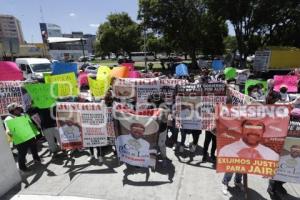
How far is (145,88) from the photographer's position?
28.9ft

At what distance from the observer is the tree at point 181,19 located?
34094 millimetres

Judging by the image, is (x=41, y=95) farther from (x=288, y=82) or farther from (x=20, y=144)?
(x=288, y=82)

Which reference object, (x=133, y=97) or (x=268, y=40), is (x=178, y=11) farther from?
(x=133, y=97)

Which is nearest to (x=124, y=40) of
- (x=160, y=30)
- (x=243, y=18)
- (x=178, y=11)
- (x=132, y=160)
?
(x=160, y=30)

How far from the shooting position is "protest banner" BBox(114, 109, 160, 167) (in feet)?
19.5

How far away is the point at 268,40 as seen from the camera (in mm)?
36844

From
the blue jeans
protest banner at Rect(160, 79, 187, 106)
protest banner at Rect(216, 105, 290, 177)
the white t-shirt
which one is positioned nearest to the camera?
protest banner at Rect(216, 105, 290, 177)

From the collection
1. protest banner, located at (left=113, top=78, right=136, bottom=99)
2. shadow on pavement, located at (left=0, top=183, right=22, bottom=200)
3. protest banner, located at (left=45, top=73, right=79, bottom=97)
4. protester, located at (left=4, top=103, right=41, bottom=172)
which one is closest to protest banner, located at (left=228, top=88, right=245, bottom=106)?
protest banner, located at (left=113, top=78, right=136, bottom=99)

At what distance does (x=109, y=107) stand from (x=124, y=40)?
139ft

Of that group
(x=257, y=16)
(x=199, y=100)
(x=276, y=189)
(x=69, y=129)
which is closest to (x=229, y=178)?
(x=276, y=189)

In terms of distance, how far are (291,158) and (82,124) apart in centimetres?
458

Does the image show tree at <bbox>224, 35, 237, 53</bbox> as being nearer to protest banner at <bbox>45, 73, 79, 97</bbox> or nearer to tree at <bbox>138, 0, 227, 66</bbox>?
tree at <bbox>138, 0, 227, 66</bbox>

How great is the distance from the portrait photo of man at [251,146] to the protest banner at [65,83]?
18.6 feet

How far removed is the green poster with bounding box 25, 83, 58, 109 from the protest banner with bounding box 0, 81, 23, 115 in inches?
65.8
